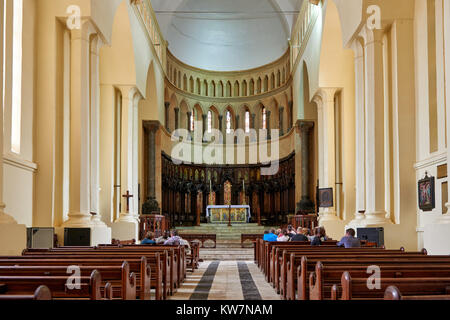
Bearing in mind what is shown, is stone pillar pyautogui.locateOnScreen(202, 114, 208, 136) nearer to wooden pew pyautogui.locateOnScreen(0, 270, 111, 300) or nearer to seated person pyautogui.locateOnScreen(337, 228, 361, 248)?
seated person pyautogui.locateOnScreen(337, 228, 361, 248)

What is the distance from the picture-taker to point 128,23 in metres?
17.3

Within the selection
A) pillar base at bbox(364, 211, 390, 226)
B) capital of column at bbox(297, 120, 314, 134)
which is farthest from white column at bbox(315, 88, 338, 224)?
pillar base at bbox(364, 211, 390, 226)

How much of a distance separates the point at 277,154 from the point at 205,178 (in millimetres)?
4364

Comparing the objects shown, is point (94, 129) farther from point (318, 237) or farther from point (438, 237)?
point (438, 237)

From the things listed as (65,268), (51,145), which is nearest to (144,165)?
(51,145)

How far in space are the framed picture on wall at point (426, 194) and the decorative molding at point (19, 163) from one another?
807cm

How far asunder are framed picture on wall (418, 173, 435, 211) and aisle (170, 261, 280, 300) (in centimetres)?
358

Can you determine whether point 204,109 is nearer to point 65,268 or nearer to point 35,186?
point 35,186

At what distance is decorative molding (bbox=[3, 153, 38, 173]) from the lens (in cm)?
956

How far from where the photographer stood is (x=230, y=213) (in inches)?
976
